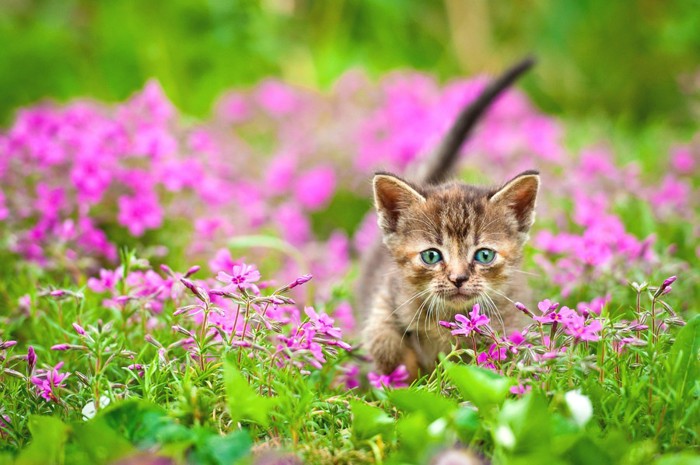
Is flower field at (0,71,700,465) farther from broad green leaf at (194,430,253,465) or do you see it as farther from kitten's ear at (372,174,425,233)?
kitten's ear at (372,174,425,233)

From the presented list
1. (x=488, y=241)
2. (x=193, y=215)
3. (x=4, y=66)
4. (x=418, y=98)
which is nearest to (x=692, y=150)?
(x=418, y=98)

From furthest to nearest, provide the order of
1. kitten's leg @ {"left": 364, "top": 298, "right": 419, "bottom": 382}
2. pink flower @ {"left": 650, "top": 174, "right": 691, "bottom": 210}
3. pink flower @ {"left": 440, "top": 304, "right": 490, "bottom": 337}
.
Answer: pink flower @ {"left": 650, "top": 174, "right": 691, "bottom": 210}, kitten's leg @ {"left": 364, "top": 298, "right": 419, "bottom": 382}, pink flower @ {"left": 440, "top": 304, "right": 490, "bottom": 337}

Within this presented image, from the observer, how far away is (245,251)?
4.09m

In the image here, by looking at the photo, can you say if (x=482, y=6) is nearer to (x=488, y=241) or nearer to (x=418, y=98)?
(x=418, y=98)

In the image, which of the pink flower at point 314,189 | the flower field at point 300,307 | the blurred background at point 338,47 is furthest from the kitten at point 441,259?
the blurred background at point 338,47

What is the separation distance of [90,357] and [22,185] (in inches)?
70.4

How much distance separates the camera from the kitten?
→ 2564 mm

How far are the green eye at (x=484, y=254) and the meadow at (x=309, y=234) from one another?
21 cm

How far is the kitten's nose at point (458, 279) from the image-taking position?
2.47 m

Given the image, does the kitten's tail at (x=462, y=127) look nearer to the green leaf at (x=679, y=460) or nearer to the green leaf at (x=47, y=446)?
the green leaf at (x=679, y=460)

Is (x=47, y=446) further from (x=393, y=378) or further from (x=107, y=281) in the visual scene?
(x=393, y=378)

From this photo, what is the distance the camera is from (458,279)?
247 cm

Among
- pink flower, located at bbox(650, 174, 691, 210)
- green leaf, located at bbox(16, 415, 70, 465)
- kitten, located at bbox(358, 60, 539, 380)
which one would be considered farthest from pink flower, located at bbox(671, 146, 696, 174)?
green leaf, located at bbox(16, 415, 70, 465)

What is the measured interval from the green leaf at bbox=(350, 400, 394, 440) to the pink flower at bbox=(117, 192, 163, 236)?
181 centimetres
